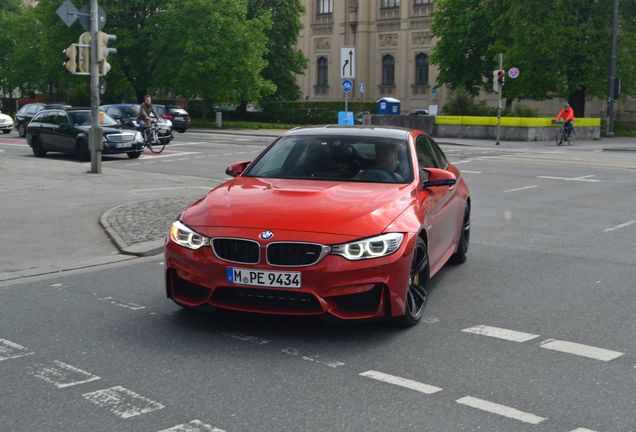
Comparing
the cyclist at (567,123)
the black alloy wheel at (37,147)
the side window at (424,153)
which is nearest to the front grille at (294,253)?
the side window at (424,153)

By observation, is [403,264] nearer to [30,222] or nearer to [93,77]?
[30,222]

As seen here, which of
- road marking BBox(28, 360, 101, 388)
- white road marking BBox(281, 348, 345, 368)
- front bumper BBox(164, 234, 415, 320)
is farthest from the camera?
front bumper BBox(164, 234, 415, 320)

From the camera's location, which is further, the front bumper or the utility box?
the utility box

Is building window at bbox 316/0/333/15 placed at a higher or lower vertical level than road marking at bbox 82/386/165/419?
higher

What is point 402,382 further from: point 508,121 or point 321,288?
point 508,121

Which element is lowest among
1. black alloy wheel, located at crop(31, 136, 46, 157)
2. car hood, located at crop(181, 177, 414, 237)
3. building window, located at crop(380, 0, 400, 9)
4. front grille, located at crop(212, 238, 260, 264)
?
black alloy wheel, located at crop(31, 136, 46, 157)

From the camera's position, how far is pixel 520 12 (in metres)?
45.6

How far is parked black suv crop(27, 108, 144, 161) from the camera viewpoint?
25.7 metres

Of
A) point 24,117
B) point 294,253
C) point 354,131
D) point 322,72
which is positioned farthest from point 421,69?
point 294,253

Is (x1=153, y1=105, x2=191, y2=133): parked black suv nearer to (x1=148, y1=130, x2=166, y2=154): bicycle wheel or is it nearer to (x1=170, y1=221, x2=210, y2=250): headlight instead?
(x1=148, y1=130, x2=166, y2=154): bicycle wheel

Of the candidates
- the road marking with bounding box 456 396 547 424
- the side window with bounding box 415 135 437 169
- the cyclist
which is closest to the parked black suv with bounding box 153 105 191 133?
the cyclist

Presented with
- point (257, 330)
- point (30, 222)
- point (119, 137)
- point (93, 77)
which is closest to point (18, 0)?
point (119, 137)

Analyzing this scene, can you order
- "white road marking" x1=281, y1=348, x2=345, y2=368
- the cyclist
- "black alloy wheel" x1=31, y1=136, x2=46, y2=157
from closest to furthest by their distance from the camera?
"white road marking" x1=281, y1=348, x2=345, y2=368
"black alloy wheel" x1=31, y1=136, x2=46, y2=157
the cyclist

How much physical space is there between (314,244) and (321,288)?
292mm
